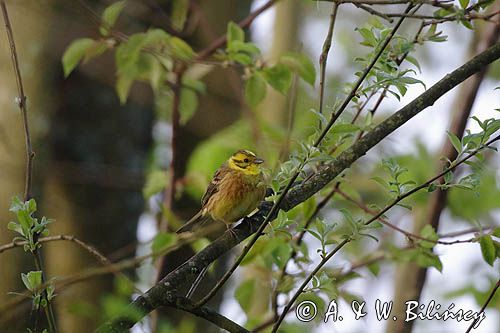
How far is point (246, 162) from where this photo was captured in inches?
146

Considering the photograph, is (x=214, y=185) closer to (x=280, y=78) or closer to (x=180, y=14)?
(x=280, y=78)

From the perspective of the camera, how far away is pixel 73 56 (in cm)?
325

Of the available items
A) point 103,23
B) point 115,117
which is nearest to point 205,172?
point 115,117

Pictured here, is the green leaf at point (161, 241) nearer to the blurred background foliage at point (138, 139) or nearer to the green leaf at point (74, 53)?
the blurred background foliage at point (138, 139)

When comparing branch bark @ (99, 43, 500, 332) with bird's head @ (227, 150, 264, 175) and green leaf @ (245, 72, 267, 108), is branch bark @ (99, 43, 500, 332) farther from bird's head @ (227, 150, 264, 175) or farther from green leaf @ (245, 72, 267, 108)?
bird's head @ (227, 150, 264, 175)

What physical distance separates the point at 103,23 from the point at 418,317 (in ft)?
6.01

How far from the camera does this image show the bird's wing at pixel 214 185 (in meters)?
3.57

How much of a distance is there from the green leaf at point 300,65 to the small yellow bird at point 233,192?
0.48 m

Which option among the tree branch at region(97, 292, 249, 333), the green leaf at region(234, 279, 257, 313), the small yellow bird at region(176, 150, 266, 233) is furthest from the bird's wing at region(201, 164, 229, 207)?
the tree branch at region(97, 292, 249, 333)

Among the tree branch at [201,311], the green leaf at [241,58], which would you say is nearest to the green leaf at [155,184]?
the green leaf at [241,58]

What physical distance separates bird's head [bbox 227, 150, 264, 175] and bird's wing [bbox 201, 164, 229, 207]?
0.05m

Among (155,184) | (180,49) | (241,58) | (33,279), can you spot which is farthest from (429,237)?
(33,279)

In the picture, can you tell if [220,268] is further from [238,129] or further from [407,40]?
[407,40]

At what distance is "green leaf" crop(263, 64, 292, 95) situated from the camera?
3.08 metres
